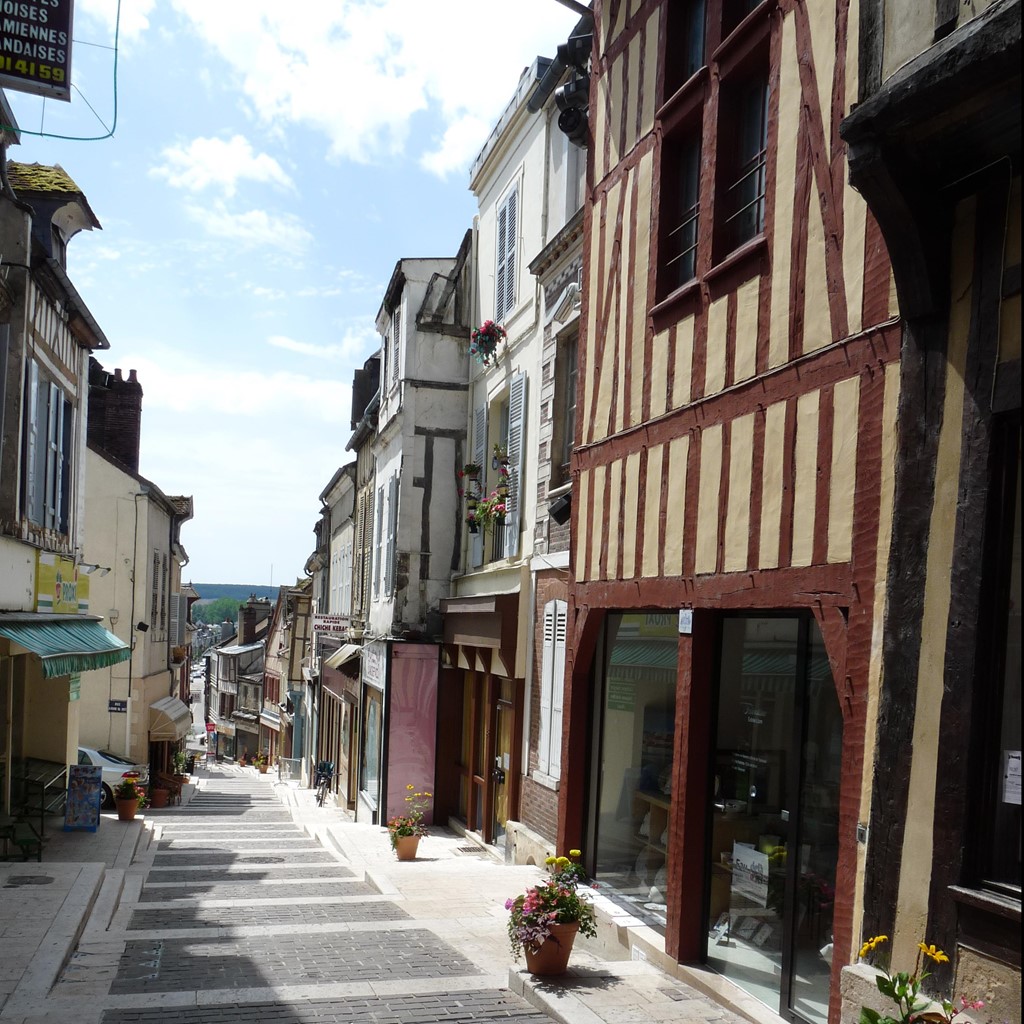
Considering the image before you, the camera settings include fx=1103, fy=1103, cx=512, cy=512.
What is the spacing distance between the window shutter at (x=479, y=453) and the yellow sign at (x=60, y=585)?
519 cm

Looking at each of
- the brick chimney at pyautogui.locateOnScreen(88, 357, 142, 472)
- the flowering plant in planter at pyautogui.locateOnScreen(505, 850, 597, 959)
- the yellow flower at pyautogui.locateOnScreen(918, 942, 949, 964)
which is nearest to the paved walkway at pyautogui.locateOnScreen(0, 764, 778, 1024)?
the flowering plant in planter at pyautogui.locateOnScreen(505, 850, 597, 959)

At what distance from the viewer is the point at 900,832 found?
4766 mm

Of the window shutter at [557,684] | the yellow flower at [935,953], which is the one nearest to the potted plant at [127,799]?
the window shutter at [557,684]

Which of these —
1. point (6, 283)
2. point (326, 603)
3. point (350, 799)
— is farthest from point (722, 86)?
point (326, 603)

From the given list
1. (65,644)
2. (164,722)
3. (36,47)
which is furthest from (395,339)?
(164,722)

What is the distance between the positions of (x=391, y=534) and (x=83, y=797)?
17.8 feet

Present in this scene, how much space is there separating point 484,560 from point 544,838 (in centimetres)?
476

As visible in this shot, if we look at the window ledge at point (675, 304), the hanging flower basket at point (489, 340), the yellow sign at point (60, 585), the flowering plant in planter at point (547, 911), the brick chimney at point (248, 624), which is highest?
the hanging flower basket at point (489, 340)

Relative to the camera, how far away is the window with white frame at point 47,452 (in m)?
11.9

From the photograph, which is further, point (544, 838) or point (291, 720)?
point (291, 720)

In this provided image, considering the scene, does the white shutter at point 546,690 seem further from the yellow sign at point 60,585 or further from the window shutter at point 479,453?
the yellow sign at point 60,585

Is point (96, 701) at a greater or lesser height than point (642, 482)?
lesser

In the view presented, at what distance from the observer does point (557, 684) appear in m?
10.1

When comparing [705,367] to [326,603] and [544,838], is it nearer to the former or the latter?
[544,838]
